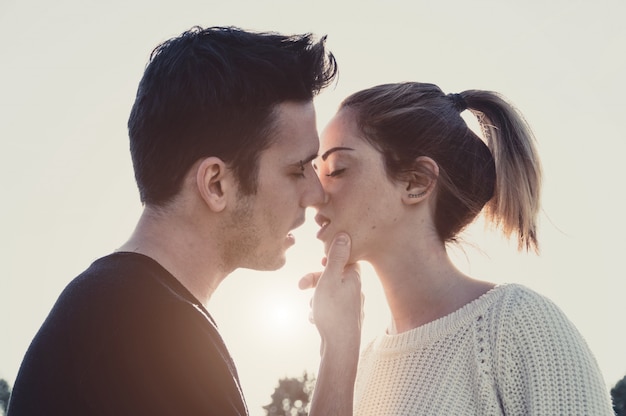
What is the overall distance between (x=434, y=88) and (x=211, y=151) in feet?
5.16

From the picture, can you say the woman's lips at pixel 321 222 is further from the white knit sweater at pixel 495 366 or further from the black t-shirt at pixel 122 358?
the black t-shirt at pixel 122 358

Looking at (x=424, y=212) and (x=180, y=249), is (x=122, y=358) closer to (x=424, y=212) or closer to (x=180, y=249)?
(x=180, y=249)

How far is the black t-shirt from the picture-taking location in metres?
2.58

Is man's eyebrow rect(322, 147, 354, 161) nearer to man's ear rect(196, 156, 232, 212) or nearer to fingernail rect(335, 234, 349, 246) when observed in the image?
fingernail rect(335, 234, 349, 246)

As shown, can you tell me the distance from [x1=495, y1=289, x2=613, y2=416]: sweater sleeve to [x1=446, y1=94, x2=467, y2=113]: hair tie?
4.51ft

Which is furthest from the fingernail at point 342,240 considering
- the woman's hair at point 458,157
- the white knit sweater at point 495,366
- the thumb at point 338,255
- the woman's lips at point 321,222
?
the white knit sweater at point 495,366

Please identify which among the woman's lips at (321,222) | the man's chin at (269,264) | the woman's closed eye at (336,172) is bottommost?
the man's chin at (269,264)

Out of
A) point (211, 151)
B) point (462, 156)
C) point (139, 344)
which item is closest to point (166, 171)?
point (211, 151)

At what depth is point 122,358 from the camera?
103 inches

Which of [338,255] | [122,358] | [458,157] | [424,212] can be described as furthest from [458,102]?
[122,358]

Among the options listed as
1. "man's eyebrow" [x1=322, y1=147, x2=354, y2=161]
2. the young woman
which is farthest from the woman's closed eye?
"man's eyebrow" [x1=322, y1=147, x2=354, y2=161]

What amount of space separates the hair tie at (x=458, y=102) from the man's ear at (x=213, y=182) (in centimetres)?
154

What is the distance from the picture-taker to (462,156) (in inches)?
167

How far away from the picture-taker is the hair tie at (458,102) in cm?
444
